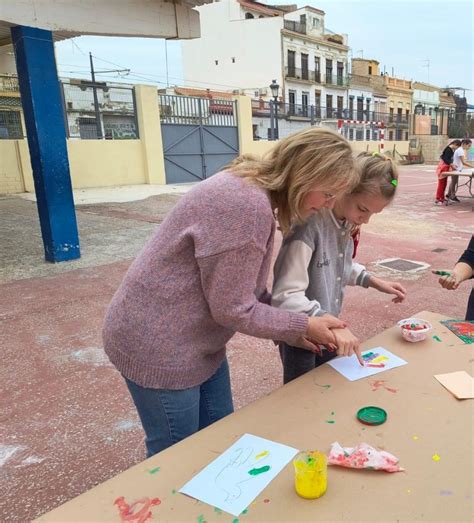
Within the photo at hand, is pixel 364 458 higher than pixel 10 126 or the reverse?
the reverse

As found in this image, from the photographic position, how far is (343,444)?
1.19 meters

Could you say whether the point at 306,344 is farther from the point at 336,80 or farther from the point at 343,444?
the point at 336,80

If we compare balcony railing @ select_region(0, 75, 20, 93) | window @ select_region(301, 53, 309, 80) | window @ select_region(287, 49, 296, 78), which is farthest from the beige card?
window @ select_region(301, 53, 309, 80)

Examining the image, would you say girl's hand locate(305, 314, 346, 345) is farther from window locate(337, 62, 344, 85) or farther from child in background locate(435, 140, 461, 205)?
window locate(337, 62, 344, 85)

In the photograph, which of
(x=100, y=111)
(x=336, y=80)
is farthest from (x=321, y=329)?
(x=336, y=80)

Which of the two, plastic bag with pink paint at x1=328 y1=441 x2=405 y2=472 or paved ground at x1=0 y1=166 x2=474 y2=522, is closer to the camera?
plastic bag with pink paint at x1=328 y1=441 x2=405 y2=472

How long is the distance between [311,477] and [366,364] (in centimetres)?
70

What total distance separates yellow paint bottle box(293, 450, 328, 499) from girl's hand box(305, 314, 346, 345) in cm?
38

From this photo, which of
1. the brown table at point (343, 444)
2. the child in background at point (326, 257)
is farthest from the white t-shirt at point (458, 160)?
the brown table at point (343, 444)

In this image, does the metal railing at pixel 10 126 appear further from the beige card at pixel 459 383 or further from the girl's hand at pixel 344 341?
the beige card at pixel 459 383

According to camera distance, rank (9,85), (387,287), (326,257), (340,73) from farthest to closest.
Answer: (340,73) → (9,85) → (387,287) → (326,257)

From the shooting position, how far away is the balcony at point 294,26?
1307 inches

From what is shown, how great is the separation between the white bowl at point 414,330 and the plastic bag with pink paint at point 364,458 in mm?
775

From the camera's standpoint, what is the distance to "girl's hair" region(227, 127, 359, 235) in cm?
122
